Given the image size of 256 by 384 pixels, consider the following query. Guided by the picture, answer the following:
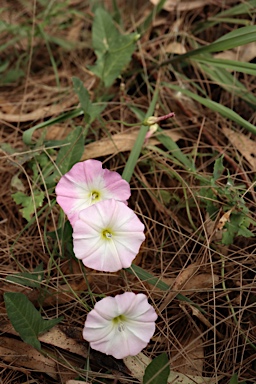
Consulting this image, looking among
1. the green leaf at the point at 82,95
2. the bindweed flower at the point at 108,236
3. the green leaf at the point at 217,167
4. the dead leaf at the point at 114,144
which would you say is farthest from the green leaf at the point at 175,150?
the bindweed flower at the point at 108,236

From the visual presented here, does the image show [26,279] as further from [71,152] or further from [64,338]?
[71,152]

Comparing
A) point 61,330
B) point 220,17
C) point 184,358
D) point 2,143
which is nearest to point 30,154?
point 2,143

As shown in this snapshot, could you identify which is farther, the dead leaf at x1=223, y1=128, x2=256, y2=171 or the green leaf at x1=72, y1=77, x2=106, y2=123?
the dead leaf at x1=223, y1=128, x2=256, y2=171

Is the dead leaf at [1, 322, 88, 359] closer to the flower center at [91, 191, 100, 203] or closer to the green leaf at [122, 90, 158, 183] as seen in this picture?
the flower center at [91, 191, 100, 203]

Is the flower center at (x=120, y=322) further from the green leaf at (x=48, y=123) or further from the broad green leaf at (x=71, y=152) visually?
the green leaf at (x=48, y=123)

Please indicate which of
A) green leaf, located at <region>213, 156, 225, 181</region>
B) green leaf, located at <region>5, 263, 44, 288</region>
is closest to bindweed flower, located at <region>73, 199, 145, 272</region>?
green leaf, located at <region>5, 263, 44, 288</region>

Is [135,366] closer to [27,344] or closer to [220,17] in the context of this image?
[27,344]
